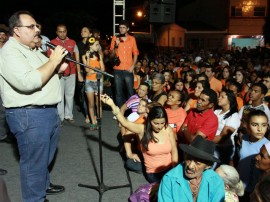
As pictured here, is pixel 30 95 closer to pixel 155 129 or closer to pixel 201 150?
pixel 201 150

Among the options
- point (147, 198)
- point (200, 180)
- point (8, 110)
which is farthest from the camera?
point (147, 198)

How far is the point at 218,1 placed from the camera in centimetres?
3741

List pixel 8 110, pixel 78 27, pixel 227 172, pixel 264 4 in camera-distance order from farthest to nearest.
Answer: pixel 264 4 < pixel 78 27 < pixel 227 172 < pixel 8 110

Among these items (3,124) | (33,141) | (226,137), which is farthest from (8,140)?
(226,137)

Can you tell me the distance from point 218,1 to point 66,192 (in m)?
36.3

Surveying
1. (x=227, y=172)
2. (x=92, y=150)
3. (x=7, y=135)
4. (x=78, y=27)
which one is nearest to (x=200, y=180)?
(x=227, y=172)

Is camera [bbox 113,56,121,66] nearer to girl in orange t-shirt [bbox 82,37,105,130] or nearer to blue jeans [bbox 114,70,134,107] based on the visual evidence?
blue jeans [bbox 114,70,134,107]

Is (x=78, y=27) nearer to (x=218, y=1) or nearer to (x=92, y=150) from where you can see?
(x=92, y=150)

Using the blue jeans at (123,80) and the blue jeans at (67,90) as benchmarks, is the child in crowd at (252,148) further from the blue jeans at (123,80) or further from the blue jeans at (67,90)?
the blue jeans at (67,90)

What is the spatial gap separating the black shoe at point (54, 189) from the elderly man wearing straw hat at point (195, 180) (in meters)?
1.66

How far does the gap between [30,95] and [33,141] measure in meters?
0.44

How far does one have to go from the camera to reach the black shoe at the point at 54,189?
4.21 m

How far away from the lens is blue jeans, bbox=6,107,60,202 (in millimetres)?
3260

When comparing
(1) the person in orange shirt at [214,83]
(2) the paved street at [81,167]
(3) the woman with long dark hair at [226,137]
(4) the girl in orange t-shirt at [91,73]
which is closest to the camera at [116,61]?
(4) the girl in orange t-shirt at [91,73]
